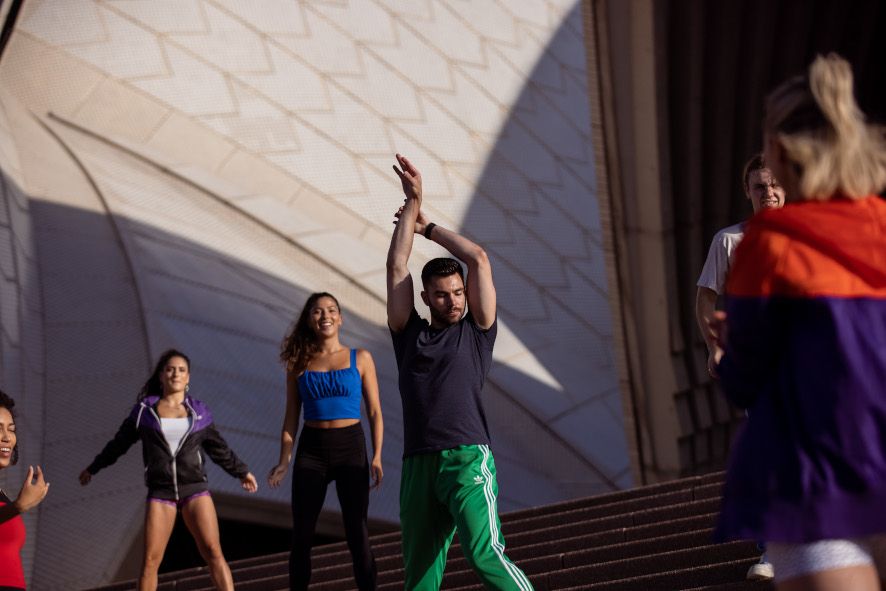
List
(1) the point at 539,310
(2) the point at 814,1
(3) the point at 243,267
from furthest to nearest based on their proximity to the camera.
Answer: (1) the point at 539,310 < (3) the point at 243,267 < (2) the point at 814,1

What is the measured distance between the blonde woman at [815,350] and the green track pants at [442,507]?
1752 mm

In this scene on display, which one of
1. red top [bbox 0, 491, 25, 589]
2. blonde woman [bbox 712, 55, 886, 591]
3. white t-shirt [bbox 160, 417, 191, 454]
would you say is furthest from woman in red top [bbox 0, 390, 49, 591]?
blonde woman [bbox 712, 55, 886, 591]

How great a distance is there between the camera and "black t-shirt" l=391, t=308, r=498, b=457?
423 centimetres

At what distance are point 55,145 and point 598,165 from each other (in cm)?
629

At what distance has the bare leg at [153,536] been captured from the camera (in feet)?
19.2

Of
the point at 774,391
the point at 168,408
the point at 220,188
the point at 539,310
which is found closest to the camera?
A: the point at 774,391

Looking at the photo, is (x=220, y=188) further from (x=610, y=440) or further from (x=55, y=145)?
(x=610, y=440)

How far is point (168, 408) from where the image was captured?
611 cm

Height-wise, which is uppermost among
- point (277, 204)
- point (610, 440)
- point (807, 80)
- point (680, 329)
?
point (277, 204)

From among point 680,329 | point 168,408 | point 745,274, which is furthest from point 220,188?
point 745,274

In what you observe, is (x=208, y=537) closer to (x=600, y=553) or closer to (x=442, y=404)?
(x=600, y=553)

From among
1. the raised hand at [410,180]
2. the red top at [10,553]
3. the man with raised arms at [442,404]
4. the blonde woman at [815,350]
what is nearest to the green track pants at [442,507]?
the man with raised arms at [442,404]

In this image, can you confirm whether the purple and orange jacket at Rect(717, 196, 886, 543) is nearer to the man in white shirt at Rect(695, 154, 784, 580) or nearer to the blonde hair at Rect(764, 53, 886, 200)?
the blonde hair at Rect(764, 53, 886, 200)

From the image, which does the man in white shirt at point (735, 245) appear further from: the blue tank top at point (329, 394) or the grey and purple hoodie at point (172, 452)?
the grey and purple hoodie at point (172, 452)
